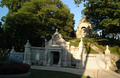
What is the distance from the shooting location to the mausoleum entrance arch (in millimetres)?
21987

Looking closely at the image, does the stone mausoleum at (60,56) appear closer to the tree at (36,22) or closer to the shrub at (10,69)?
the tree at (36,22)

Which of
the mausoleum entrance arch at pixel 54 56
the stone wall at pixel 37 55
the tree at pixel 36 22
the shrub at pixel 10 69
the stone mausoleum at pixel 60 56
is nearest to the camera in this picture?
the shrub at pixel 10 69

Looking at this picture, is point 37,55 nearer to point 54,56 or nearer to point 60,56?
point 54,56

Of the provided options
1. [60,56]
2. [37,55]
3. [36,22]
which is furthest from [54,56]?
[36,22]

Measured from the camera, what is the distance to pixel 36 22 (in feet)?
98.3

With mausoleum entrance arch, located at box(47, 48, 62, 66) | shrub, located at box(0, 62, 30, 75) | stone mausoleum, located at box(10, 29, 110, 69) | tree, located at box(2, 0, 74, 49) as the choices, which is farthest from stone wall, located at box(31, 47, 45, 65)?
shrub, located at box(0, 62, 30, 75)

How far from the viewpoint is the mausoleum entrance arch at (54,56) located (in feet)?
72.1

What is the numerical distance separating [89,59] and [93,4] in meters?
10.8

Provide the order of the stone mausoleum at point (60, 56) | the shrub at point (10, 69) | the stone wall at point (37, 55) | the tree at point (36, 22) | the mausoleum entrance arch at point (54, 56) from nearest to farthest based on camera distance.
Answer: the shrub at point (10, 69)
the stone mausoleum at point (60, 56)
the mausoleum entrance arch at point (54, 56)
the stone wall at point (37, 55)
the tree at point (36, 22)

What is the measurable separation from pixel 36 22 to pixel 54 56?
35.7 feet

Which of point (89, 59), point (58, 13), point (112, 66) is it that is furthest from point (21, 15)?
point (112, 66)

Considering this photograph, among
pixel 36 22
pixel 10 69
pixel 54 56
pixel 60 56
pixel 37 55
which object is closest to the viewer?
pixel 10 69

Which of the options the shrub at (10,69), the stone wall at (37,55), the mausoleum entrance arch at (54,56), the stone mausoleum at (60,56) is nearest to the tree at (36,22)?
the stone wall at (37,55)

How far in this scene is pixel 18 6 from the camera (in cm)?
4266
